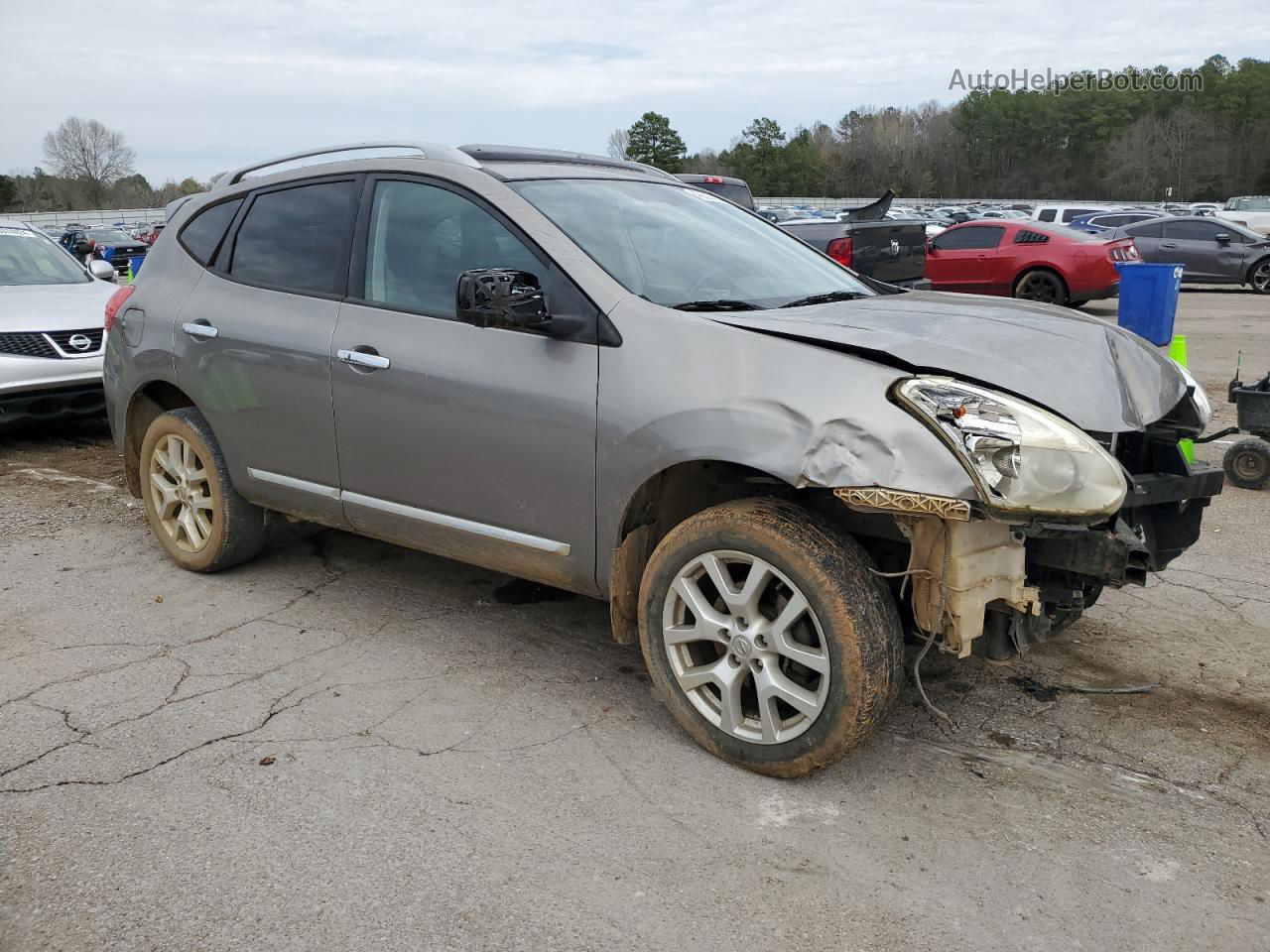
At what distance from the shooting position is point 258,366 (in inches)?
173

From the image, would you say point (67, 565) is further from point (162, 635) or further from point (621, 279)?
point (621, 279)

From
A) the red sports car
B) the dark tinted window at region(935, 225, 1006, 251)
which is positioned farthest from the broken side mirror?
the dark tinted window at region(935, 225, 1006, 251)

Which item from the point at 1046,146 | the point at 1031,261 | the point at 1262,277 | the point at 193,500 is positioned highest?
the point at 1046,146

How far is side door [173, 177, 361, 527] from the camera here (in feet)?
13.9

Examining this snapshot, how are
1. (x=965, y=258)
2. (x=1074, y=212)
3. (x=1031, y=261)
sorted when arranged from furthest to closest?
(x=1074, y=212)
(x=965, y=258)
(x=1031, y=261)

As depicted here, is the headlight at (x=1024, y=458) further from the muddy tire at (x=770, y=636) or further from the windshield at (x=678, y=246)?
the windshield at (x=678, y=246)

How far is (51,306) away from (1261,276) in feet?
67.6

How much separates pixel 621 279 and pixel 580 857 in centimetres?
181

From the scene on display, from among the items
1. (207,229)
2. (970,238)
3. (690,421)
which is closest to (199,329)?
(207,229)

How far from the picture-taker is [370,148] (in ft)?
14.3

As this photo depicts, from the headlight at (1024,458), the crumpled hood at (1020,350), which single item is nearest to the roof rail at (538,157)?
the crumpled hood at (1020,350)

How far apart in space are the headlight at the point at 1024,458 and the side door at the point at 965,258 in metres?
15.0

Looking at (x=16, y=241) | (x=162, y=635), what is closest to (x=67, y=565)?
(x=162, y=635)

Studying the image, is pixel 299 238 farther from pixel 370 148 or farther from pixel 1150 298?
pixel 1150 298
